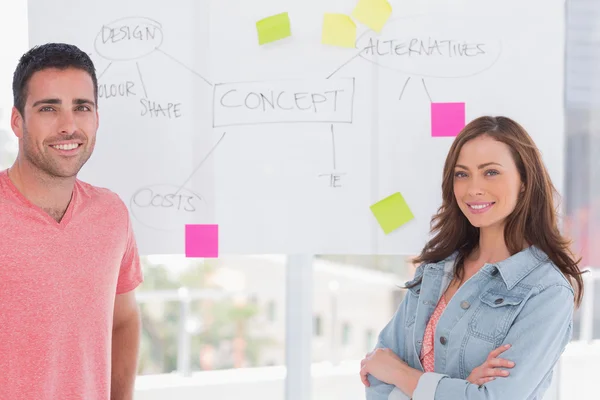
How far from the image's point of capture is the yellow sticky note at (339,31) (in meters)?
1.57

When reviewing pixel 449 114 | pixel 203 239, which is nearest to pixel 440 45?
pixel 449 114

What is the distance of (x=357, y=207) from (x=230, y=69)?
1.51 ft

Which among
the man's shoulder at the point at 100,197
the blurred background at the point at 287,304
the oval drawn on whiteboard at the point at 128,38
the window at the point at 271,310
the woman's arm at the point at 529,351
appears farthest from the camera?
the window at the point at 271,310

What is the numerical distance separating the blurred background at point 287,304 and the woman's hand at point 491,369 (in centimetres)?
44

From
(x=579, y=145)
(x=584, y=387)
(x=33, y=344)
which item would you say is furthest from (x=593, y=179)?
(x=33, y=344)

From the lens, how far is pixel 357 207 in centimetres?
159

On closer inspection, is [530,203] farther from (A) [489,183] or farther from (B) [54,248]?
(B) [54,248]

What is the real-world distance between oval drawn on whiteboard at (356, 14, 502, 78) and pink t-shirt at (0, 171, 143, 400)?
2.61 ft

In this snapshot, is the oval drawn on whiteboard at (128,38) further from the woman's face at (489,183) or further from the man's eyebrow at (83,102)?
the woman's face at (489,183)

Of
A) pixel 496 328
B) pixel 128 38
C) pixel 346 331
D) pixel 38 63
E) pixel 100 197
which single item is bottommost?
pixel 346 331

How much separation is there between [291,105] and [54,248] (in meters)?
0.65

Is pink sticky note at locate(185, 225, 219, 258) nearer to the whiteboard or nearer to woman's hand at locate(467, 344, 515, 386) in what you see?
the whiteboard

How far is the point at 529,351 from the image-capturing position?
117cm

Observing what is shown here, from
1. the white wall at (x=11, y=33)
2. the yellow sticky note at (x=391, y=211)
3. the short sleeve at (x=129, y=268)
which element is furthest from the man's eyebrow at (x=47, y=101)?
the yellow sticky note at (x=391, y=211)
